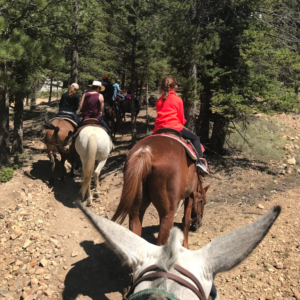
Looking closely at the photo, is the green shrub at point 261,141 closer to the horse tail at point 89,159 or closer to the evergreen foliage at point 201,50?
the evergreen foliage at point 201,50

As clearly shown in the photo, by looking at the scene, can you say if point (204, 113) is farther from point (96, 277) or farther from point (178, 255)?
point (178, 255)

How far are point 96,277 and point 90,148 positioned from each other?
10.7ft

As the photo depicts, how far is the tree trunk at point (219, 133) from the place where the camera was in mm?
10263

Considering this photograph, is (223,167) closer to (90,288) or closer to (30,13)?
(90,288)

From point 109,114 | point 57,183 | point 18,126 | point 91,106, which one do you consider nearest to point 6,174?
point 57,183

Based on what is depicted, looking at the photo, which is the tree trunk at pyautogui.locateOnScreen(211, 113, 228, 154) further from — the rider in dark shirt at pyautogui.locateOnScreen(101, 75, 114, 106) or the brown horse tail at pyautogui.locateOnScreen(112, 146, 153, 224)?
the brown horse tail at pyautogui.locateOnScreen(112, 146, 153, 224)

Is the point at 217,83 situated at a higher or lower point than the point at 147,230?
higher

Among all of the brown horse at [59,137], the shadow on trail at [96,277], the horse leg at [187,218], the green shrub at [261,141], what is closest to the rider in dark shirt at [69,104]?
the brown horse at [59,137]

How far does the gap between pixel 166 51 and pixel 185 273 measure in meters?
7.84

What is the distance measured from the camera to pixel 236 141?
1241cm

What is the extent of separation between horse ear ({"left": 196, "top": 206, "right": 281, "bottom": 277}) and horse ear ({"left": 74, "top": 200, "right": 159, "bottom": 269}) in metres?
0.40

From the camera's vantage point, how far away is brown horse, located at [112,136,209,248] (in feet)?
11.8

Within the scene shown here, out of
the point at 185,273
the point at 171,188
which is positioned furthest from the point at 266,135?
the point at 185,273

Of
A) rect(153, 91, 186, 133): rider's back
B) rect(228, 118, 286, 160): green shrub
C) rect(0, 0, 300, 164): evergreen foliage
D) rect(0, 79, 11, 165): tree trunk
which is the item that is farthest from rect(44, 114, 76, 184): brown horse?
rect(228, 118, 286, 160): green shrub
